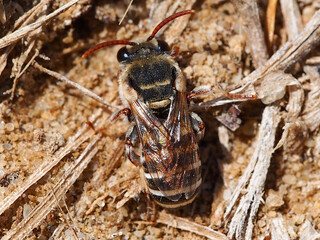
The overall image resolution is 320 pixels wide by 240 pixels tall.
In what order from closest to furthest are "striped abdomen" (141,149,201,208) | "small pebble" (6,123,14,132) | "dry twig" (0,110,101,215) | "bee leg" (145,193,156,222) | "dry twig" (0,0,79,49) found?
1. "striped abdomen" (141,149,201,208)
2. "dry twig" (0,110,101,215)
3. "dry twig" (0,0,79,49)
4. "small pebble" (6,123,14,132)
5. "bee leg" (145,193,156,222)

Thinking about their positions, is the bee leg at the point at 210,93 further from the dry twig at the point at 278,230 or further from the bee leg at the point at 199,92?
the dry twig at the point at 278,230

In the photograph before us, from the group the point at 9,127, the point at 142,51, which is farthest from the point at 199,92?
the point at 9,127

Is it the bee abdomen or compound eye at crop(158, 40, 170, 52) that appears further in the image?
compound eye at crop(158, 40, 170, 52)

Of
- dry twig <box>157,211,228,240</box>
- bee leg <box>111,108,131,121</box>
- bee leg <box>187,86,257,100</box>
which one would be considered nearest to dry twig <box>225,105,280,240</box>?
dry twig <box>157,211,228,240</box>

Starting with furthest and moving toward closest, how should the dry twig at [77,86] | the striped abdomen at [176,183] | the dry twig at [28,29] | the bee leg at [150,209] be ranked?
the dry twig at [77,86], the bee leg at [150,209], the dry twig at [28,29], the striped abdomen at [176,183]

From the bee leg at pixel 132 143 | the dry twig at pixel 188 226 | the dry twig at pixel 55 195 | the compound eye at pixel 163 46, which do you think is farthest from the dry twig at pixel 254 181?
the dry twig at pixel 55 195

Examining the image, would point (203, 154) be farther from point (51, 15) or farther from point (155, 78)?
point (51, 15)

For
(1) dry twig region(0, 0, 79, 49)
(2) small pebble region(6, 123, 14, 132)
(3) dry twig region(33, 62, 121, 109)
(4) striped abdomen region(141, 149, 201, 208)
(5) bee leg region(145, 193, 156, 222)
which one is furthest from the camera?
(3) dry twig region(33, 62, 121, 109)

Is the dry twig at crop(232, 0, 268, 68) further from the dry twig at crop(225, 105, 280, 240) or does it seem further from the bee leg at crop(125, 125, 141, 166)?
the bee leg at crop(125, 125, 141, 166)
